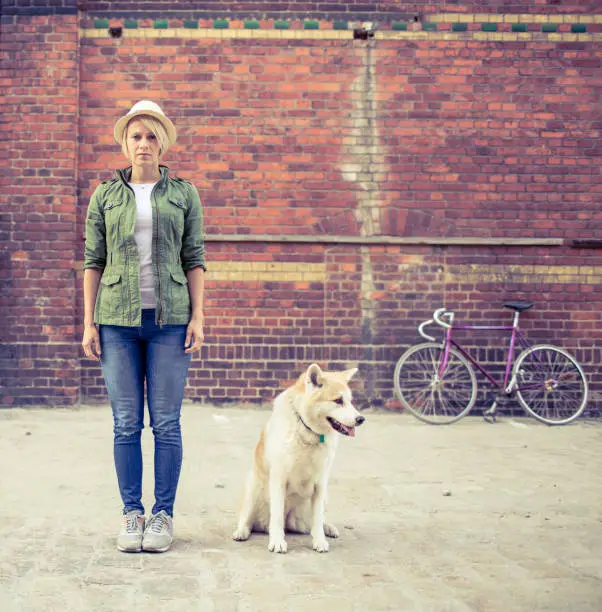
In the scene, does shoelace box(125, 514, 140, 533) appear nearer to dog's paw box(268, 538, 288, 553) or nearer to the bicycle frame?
dog's paw box(268, 538, 288, 553)

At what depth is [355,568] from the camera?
4.05m

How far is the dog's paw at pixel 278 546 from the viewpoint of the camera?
4227 millimetres

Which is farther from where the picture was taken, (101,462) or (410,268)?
(410,268)

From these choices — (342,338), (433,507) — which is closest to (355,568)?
(433,507)

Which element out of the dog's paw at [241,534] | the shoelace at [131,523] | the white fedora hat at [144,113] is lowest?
the dog's paw at [241,534]

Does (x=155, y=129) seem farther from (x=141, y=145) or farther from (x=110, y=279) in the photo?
(x=110, y=279)

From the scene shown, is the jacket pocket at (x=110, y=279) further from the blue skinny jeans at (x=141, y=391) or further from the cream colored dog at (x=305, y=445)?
the cream colored dog at (x=305, y=445)

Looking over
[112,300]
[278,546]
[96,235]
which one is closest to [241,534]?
[278,546]

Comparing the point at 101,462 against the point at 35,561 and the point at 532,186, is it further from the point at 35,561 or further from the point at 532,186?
the point at 532,186

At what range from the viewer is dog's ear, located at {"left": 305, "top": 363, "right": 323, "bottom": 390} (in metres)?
4.25

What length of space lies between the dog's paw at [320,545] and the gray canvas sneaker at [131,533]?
2.82 feet

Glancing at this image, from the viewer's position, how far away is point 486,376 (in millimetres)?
9156

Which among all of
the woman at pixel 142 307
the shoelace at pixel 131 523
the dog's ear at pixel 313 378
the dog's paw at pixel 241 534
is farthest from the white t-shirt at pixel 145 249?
the dog's paw at pixel 241 534

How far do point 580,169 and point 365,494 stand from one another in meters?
5.27
